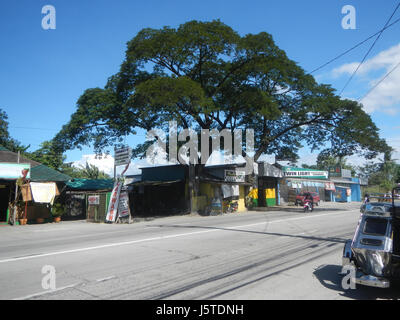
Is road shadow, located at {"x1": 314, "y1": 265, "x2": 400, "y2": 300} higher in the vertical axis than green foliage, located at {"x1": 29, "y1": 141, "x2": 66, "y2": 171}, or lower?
lower

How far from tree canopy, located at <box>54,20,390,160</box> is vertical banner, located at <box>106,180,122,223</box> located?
5.53 metres

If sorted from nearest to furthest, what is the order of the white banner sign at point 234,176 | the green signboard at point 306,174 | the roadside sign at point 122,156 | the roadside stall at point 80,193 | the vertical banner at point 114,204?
the vertical banner at point 114,204
the roadside sign at point 122,156
the roadside stall at point 80,193
the white banner sign at point 234,176
the green signboard at point 306,174

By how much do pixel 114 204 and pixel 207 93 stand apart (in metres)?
11.7

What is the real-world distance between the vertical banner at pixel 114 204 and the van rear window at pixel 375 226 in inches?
639

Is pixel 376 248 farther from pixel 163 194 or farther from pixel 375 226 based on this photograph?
pixel 163 194

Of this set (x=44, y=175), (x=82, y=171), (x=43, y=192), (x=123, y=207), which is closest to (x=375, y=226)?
(x=123, y=207)

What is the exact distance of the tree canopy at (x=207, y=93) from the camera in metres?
22.5

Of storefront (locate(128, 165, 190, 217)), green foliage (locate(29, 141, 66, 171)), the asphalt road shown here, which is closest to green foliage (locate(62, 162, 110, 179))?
green foliage (locate(29, 141, 66, 171))

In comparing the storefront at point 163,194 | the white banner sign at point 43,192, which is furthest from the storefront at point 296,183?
the white banner sign at point 43,192

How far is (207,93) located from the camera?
2586cm

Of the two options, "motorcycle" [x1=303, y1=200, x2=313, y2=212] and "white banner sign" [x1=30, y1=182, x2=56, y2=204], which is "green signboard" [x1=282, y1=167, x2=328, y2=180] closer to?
"motorcycle" [x1=303, y1=200, x2=313, y2=212]

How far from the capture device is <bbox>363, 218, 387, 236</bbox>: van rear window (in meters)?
5.55

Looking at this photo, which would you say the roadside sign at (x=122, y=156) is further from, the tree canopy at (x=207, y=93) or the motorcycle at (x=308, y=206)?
the motorcycle at (x=308, y=206)
